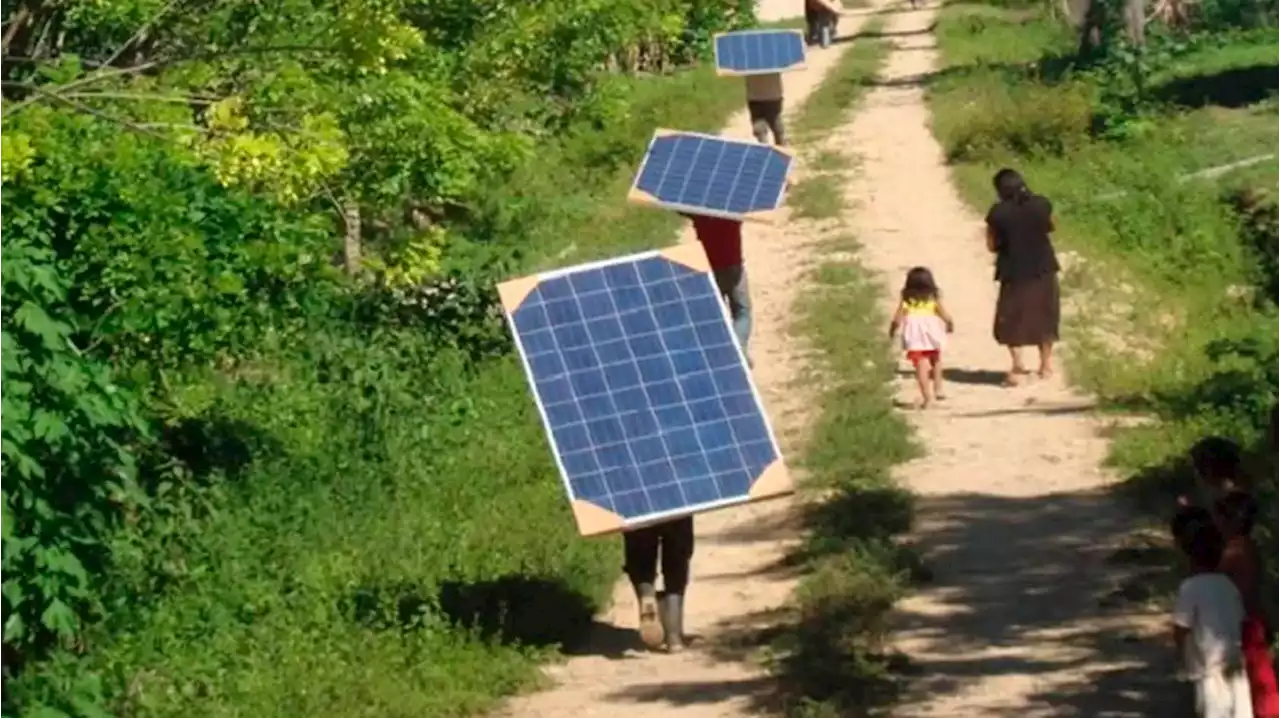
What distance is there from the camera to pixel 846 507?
46.2ft

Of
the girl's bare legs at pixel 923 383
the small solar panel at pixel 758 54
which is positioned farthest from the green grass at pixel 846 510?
the small solar panel at pixel 758 54

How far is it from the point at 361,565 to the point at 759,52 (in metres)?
14.8

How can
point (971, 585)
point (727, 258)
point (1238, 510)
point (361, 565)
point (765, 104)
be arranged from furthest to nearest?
point (765, 104)
point (727, 258)
point (361, 565)
point (971, 585)
point (1238, 510)

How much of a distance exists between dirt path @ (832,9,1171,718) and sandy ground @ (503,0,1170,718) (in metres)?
0.01

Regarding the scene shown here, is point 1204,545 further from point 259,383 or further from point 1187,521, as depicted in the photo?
point 259,383

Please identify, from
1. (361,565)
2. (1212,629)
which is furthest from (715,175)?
(1212,629)

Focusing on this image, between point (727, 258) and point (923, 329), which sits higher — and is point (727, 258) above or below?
above

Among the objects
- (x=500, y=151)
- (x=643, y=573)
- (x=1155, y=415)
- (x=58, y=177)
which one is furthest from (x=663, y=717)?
(x=500, y=151)

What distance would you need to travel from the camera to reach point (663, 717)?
432 inches

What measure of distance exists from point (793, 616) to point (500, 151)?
6.72m

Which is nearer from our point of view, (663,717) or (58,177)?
(663,717)

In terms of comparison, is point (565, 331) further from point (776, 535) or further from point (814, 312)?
point (814, 312)

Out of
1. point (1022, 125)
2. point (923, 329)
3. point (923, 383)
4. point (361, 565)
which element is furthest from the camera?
point (1022, 125)

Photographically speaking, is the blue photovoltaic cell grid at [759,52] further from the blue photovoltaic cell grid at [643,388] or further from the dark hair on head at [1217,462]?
the dark hair on head at [1217,462]
